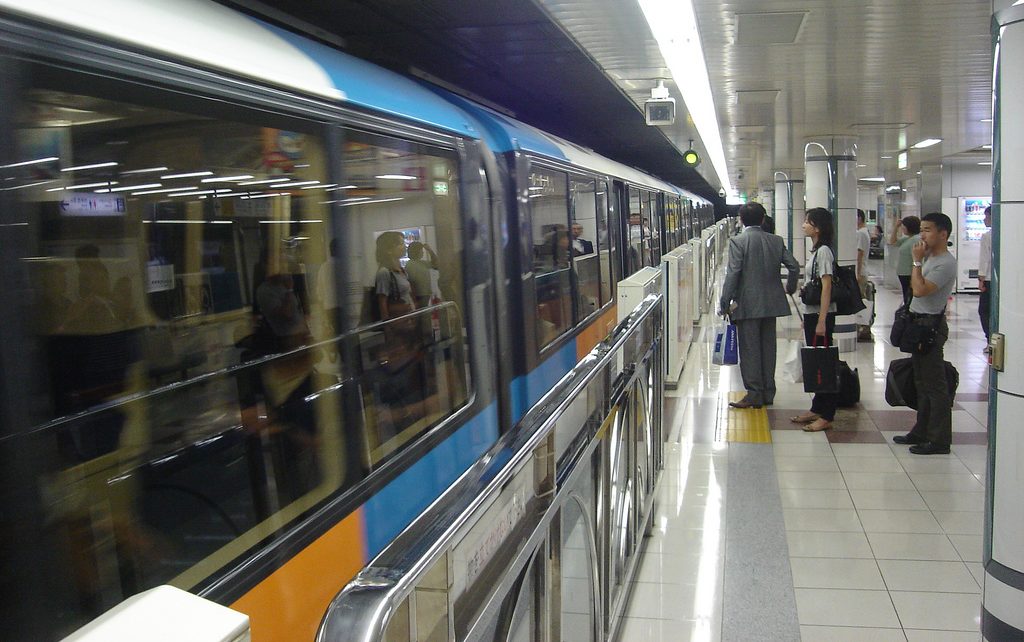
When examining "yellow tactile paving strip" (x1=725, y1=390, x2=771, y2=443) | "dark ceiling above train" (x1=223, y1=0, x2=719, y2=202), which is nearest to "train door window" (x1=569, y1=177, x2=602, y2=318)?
"dark ceiling above train" (x1=223, y1=0, x2=719, y2=202)

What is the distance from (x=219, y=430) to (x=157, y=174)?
0.61m

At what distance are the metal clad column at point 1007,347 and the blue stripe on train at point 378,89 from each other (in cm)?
195

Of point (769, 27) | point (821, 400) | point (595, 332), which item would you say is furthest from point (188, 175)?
point (821, 400)

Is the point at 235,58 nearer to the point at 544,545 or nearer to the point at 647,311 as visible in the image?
the point at 544,545

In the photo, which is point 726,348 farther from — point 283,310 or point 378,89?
point 283,310

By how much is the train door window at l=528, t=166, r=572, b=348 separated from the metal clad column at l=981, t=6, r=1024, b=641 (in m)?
2.33

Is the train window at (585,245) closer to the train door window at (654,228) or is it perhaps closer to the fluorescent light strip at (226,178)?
the fluorescent light strip at (226,178)

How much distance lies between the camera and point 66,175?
1552 millimetres

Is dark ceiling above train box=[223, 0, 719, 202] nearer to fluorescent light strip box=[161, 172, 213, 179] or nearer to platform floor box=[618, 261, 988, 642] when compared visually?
fluorescent light strip box=[161, 172, 213, 179]

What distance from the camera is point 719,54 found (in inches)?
242

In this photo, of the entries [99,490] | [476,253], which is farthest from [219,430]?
[476,253]

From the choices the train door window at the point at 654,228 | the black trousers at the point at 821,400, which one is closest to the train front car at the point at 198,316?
the black trousers at the point at 821,400

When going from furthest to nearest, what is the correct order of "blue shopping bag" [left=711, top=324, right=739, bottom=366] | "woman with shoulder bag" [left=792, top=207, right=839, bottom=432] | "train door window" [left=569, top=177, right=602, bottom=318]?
"blue shopping bag" [left=711, top=324, right=739, bottom=366] < "woman with shoulder bag" [left=792, top=207, right=839, bottom=432] < "train door window" [left=569, top=177, right=602, bottom=318]

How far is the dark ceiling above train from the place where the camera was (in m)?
4.21
